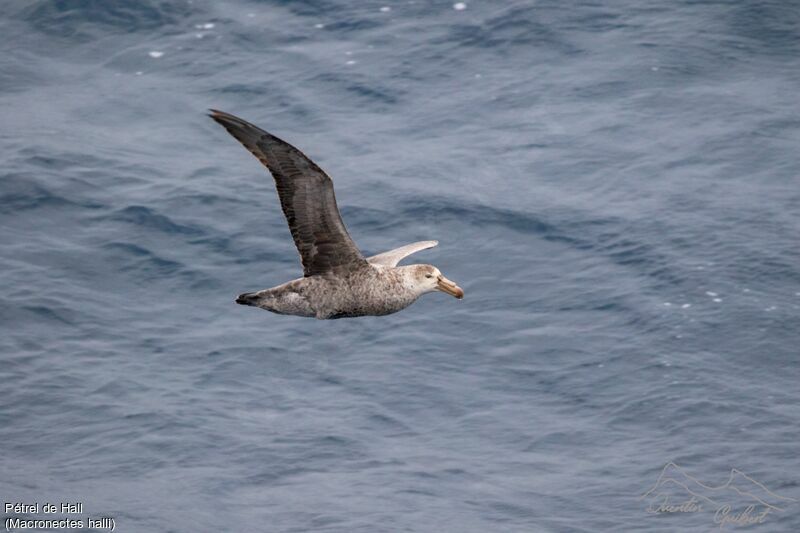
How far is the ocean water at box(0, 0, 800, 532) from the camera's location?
2828 cm

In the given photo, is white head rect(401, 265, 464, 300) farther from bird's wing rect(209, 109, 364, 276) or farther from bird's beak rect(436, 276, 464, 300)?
bird's wing rect(209, 109, 364, 276)

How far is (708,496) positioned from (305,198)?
41.1 feet

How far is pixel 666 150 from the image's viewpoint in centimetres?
3375

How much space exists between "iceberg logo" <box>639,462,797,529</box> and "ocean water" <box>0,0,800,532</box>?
0.17ft

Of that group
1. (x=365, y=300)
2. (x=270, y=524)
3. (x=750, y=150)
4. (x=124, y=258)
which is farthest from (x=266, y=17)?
(x=365, y=300)

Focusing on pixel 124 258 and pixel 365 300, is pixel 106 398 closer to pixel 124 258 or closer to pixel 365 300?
pixel 124 258

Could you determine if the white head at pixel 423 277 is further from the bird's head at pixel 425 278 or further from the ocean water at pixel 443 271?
the ocean water at pixel 443 271

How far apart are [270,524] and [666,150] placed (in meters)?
12.5

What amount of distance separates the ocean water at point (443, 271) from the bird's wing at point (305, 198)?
9.85 metres

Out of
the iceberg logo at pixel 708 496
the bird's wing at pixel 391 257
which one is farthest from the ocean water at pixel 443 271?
the bird's wing at pixel 391 257

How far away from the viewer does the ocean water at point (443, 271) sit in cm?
2828

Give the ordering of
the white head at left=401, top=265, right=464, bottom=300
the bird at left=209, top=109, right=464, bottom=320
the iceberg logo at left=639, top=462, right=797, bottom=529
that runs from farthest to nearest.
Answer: the iceberg logo at left=639, top=462, right=797, bottom=529 < the white head at left=401, top=265, right=464, bottom=300 < the bird at left=209, top=109, right=464, bottom=320

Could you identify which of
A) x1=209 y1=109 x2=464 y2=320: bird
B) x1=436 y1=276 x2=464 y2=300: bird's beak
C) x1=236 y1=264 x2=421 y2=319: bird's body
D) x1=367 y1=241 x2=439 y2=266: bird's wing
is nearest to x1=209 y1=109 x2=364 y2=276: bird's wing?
x1=209 y1=109 x2=464 y2=320: bird

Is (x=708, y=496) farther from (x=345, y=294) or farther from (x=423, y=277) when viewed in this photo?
(x=345, y=294)
